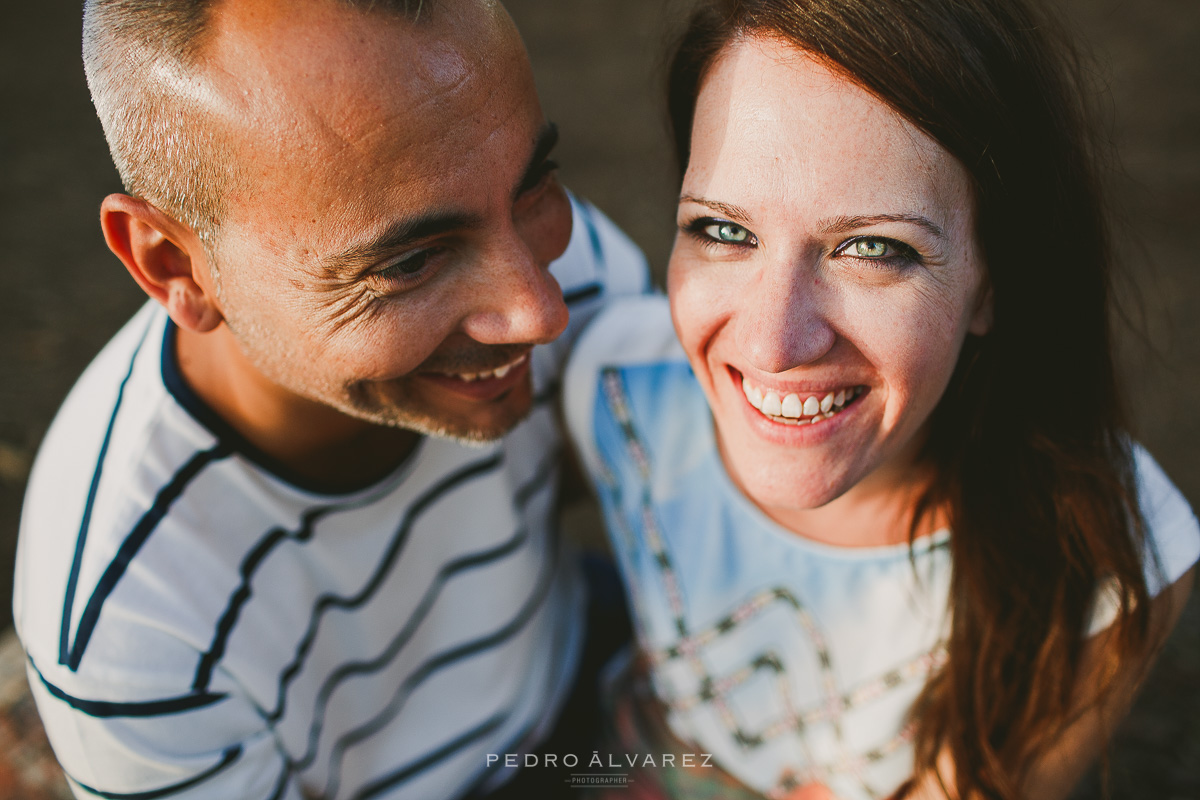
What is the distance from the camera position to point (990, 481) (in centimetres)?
180

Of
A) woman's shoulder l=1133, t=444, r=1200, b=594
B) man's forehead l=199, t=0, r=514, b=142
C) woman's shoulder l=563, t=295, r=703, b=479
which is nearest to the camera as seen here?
man's forehead l=199, t=0, r=514, b=142

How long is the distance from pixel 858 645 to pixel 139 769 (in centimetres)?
142

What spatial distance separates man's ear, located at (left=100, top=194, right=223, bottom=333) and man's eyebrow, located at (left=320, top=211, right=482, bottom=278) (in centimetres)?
31

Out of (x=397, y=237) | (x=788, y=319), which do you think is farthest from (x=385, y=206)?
(x=788, y=319)

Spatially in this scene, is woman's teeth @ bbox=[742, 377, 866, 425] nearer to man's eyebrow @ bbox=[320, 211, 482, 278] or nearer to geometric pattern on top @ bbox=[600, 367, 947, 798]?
geometric pattern on top @ bbox=[600, 367, 947, 798]

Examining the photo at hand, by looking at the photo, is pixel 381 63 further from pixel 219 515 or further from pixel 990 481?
pixel 990 481

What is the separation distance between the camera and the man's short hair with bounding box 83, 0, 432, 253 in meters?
1.40

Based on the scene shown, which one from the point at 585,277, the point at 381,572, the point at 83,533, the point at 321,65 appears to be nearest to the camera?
the point at 321,65

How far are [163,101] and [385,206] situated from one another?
0.41m

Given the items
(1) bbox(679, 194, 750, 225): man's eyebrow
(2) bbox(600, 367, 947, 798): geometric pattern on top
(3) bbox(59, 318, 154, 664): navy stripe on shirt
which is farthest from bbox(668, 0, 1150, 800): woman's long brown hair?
(3) bbox(59, 318, 154, 664): navy stripe on shirt

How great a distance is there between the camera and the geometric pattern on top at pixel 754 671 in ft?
6.37

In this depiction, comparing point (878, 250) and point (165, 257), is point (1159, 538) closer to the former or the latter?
point (878, 250)


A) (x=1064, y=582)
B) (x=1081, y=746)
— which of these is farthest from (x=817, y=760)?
(x=1064, y=582)

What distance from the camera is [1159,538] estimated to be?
167cm
